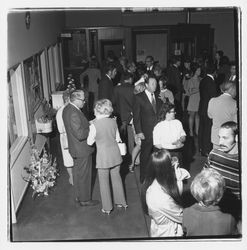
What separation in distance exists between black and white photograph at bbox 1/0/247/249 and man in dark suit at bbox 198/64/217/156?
0.02 m

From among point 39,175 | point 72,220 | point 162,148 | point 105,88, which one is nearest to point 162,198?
point 162,148

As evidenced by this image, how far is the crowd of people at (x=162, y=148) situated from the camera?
9.76 feet

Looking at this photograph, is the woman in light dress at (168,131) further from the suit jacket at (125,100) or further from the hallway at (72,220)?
the suit jacket at (125,100)

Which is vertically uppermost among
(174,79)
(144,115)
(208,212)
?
(174,79)

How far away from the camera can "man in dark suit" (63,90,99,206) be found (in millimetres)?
4512

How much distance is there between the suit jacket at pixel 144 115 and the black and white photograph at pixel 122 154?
0.05 feet

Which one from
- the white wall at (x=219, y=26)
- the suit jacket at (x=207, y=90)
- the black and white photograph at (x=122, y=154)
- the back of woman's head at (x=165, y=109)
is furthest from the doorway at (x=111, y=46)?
the back of woman's head at (x=165, y=109)

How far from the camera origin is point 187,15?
Result: 14.0 meters

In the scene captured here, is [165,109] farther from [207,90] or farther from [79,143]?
[207,90]

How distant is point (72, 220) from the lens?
468 centimetres

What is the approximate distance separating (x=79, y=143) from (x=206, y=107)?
9.46ft

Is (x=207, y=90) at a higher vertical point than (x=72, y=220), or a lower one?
higher

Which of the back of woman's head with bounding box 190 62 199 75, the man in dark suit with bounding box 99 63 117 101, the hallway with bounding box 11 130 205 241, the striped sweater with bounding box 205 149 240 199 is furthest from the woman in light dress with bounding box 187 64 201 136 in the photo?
the striped sweater with bounding box 205 149 240 199

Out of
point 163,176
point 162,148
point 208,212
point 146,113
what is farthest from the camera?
point 146,113
